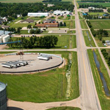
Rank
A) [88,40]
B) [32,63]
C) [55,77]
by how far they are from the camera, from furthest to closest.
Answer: [88,40]
[32,63]
[55,77]

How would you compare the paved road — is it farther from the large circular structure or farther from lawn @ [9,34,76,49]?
lawn @ [9,34,76,49]

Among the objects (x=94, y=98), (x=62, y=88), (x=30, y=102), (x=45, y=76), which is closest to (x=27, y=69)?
(x=45, y=76)

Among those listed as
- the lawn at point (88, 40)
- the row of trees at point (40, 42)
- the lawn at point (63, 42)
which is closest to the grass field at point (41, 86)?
the row of trees at point (40, 42)

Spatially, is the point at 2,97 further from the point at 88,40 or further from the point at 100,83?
the point at 88,40

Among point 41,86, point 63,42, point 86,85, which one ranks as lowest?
point 86,85

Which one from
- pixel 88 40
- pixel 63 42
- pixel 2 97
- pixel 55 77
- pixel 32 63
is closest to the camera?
pixel 2 97

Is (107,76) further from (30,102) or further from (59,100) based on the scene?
(30,102)

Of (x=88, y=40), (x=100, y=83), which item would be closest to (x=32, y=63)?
(x=100, y=83)
